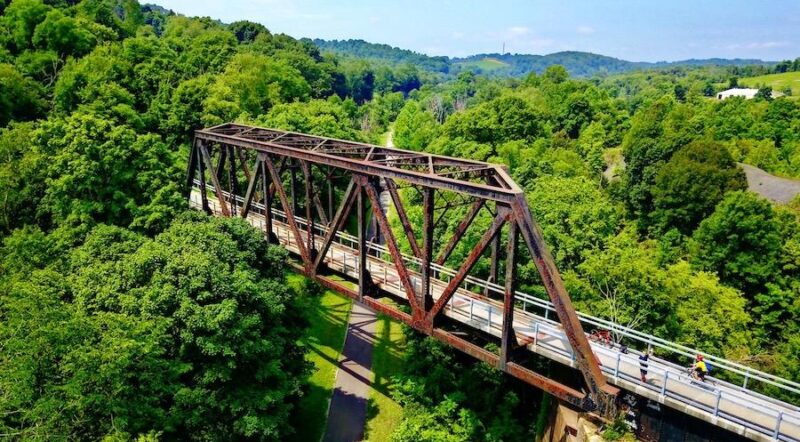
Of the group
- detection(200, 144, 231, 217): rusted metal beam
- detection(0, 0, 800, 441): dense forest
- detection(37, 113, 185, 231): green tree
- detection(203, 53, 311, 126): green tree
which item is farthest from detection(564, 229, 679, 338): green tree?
detection(203, 53, 311, 126): green tree

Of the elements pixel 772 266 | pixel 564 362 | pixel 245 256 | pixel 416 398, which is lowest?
pixel 416 398

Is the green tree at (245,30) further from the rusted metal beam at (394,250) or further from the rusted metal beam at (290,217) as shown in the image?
the rusted metal beam at (394,250)

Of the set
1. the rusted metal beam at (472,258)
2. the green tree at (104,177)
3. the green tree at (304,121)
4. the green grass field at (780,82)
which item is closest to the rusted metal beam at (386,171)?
the rusted metal beam at (472,258)

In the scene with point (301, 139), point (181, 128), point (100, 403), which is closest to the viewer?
point (100, 403)

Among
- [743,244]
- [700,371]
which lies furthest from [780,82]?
[700,371]

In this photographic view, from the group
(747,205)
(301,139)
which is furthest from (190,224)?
(747,205)

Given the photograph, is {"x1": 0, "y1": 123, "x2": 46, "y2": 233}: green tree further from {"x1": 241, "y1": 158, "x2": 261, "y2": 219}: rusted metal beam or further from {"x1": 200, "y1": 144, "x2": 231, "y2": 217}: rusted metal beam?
{"x1": 241, "y1": 158, "x2": 261, "y2": 219}: rusted metal beam

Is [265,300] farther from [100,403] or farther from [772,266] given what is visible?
[772,266]
